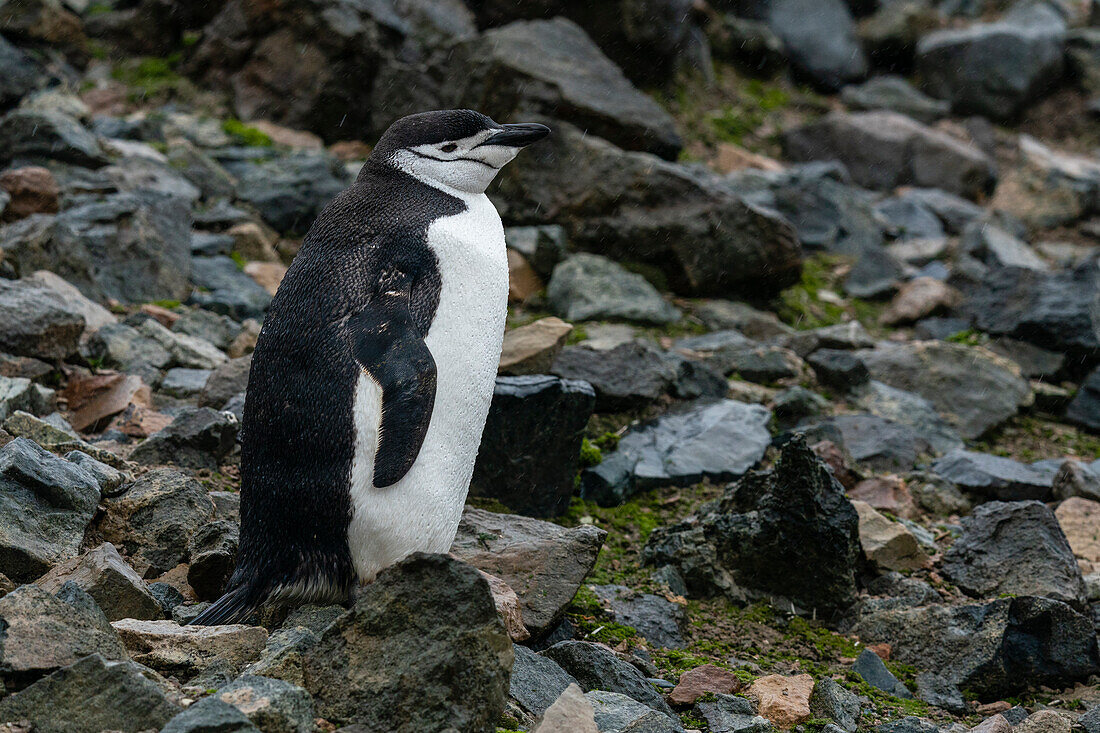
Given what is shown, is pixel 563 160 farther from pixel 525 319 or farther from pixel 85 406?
pixel 85 406

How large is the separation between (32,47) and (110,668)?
32.1 ft

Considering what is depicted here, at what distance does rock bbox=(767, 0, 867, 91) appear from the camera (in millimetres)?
14438

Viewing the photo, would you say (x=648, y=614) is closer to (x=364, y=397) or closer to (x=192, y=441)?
(x=364, y=397)

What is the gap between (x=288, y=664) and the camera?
274 centimetres

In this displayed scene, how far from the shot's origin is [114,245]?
22.4ft

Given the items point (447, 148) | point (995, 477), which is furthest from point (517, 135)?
point (995, 477)

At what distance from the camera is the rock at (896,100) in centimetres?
1374

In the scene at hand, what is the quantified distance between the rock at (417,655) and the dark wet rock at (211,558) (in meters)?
1.07

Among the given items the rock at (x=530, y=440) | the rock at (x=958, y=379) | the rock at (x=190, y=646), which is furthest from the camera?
the rock at (x=958, y=379)

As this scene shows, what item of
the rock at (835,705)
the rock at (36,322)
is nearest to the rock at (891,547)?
the rock at (835,705)

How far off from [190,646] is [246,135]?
788 cm

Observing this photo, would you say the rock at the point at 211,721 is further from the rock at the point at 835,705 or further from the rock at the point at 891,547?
the rock at the point at 891,547

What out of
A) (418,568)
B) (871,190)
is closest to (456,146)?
(418,568)

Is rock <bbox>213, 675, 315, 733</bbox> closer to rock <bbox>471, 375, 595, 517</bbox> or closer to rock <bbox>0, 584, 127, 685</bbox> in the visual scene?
rock <bbox>0, 584, 127, 685</bbox>
